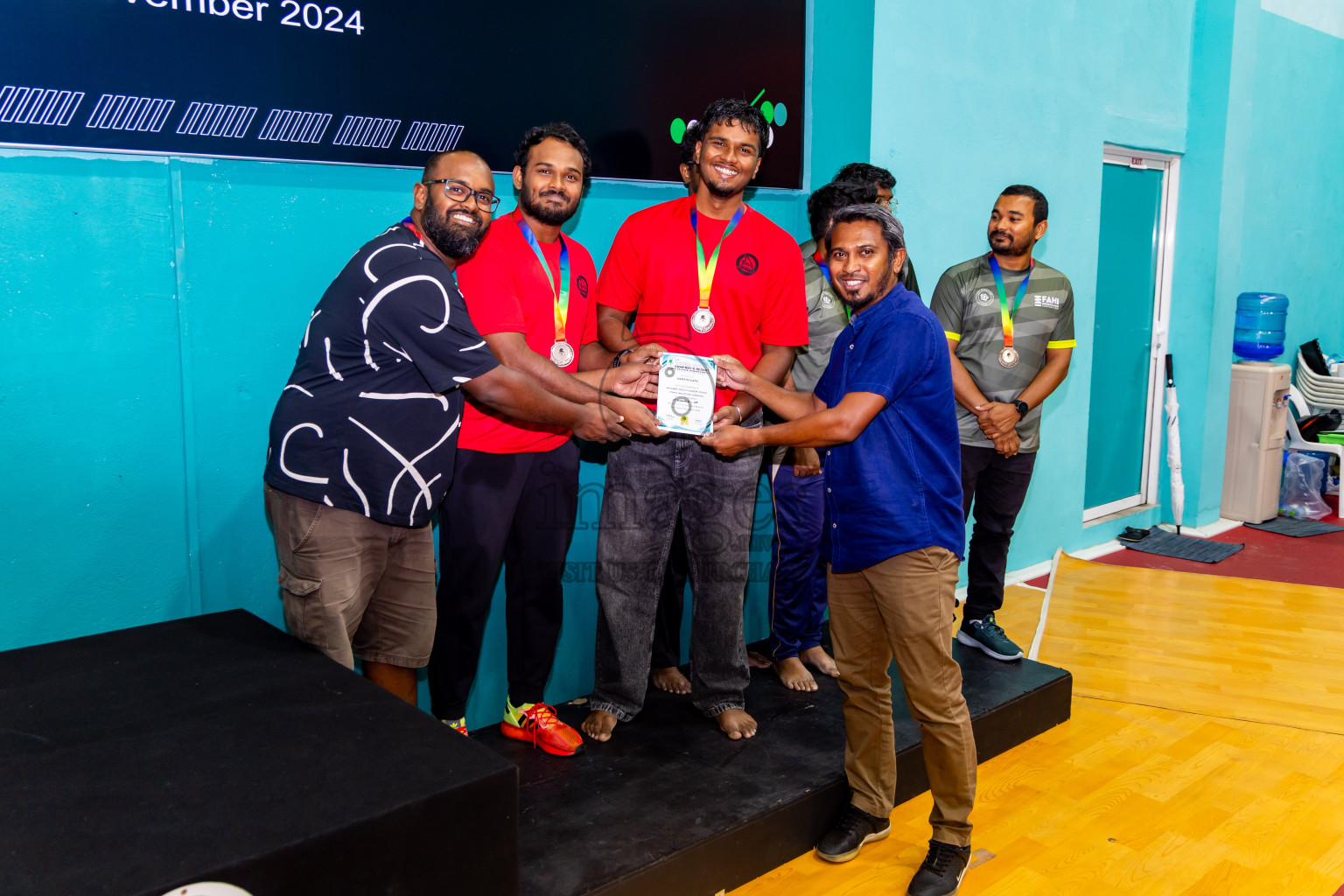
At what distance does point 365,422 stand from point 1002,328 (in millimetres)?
2456

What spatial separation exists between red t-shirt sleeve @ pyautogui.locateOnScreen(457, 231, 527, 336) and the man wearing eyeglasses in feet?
0.78

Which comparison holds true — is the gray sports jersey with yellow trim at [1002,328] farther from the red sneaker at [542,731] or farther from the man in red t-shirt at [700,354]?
the red sneaker at [542,731]

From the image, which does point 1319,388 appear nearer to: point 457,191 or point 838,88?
point 838,88

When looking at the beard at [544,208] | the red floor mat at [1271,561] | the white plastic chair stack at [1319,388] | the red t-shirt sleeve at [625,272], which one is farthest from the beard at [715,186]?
the white plastic chair stack at [1319,388]

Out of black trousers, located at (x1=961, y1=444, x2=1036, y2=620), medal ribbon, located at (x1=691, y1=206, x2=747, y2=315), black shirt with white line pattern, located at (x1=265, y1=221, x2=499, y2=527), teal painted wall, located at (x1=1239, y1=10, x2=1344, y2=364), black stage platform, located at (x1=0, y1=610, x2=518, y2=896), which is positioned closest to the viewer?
black stage platform, located at (x1=0, y1=610, x2=518, y2=896)

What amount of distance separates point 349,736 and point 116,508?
110cm

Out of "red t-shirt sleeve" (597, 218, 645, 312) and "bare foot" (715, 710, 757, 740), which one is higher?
"red t-shirt sleeve" (597, 218, 645, 312)

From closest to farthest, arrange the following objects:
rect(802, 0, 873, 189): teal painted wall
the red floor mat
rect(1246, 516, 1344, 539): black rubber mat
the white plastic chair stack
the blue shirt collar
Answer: the blue shirt collar, rect(802, 0, 873, 189): teal painted wall, the red floor mat, rect(1246, 516, 1344, 539): black rubber mat, the white plastic chair stack

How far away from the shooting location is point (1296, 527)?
20.8 feet

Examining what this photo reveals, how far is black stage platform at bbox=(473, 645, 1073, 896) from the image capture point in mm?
2293

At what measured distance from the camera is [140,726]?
178cm

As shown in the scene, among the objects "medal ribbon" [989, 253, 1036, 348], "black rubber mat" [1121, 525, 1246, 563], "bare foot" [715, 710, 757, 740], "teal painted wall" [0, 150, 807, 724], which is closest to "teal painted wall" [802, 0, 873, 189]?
"medal ribbon" [989, 253, 1036, 348]

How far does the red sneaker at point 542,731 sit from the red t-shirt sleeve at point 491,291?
3.67ft

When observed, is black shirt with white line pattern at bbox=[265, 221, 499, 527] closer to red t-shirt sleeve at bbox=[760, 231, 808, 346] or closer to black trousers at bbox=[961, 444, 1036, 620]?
red t-shirt sleeve at bbox=[760, 231, 808, 346]
